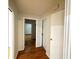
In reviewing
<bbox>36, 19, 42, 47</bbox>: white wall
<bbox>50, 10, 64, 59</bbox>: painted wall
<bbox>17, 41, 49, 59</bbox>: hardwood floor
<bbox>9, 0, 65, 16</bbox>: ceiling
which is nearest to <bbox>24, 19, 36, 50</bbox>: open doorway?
<bbox>36, 19, 42, 47</bbox>: white wall

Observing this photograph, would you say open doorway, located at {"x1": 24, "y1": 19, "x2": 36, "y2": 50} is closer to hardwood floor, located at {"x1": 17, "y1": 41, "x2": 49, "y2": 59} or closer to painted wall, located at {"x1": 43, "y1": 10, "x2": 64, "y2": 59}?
hardwood floor, located at {"x1": 17, "y1": 41, "x2": 49, "y2": 59}

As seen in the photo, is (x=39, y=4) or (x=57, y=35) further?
(x=39, y=4)

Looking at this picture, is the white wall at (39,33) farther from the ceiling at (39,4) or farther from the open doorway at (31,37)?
the ceiling at (39,4)

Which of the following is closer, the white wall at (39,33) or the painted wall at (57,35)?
the painted wall at (57,35)

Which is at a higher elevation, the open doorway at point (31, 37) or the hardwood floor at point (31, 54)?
the open doorway at point (31, 37)

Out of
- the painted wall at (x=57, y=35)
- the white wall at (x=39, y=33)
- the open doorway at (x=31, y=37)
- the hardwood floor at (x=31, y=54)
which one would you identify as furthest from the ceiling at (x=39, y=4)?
the open doorway at (x=31, y=37)

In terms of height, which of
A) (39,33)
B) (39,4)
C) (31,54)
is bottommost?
(31,54)

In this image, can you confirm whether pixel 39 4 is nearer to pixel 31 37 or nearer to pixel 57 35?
pixel 57 35

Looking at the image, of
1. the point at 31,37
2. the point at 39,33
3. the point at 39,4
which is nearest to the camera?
the point at 39,4

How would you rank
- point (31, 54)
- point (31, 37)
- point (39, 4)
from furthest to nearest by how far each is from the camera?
1. point (31, 37)
2. point (31, 54)
3. point (39, 4)

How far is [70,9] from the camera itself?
3.54 ft

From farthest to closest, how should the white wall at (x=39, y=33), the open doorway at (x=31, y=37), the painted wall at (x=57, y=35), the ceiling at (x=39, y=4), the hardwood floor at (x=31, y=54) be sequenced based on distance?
the open doorway at (x=31, y=37)
the white wall at (x=39, y=33)
the hardwood floor at (x=31, y=54)
the ceiling at (x=39, y=4)
the painted wall at (x=57, y=35)

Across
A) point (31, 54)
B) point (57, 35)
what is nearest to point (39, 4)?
point (57, 35)
